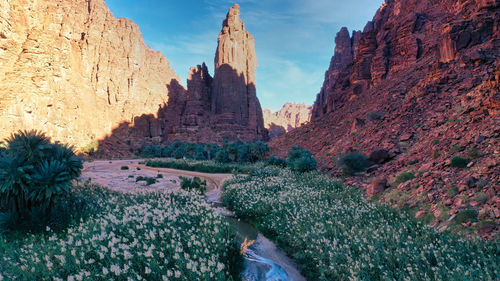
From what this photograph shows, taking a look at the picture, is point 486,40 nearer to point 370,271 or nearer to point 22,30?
point 370,271

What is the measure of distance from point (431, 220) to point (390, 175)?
5623 millimetres

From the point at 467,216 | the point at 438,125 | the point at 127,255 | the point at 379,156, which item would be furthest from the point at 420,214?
the point at 438,125

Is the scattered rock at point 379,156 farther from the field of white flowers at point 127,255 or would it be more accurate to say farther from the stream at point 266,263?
the field of white flowers at point 127,255

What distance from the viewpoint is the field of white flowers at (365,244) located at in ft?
17.5

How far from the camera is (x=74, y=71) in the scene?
7169 centimetres

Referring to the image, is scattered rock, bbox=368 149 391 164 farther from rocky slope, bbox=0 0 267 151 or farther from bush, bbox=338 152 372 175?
rocky slope, bbox=0 0 267 151

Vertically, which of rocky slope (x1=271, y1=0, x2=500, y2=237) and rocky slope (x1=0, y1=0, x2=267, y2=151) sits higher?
rocky slope (x1=0, y1=0, x2=267, y2=151)

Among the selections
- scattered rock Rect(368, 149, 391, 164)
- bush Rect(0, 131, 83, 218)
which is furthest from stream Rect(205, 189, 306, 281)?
scattered rock Rect(368, 149, 391, 164)

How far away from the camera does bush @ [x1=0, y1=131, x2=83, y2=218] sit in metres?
8.35

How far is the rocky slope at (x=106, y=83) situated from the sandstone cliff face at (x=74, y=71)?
0.62 ft

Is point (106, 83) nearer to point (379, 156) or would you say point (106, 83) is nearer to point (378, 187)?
point (379, 156)

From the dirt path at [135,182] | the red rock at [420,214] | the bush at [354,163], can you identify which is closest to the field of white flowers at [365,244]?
the red rock at [420,214]

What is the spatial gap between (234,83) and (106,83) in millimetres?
47024

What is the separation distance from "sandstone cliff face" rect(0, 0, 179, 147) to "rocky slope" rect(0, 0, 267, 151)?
0.19 m
